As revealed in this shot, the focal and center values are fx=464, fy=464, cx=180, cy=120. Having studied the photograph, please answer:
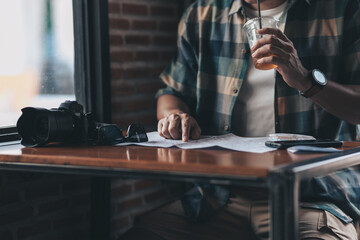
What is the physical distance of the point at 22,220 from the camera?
176cm

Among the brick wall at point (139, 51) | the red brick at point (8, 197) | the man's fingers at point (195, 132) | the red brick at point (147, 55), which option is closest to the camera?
the man's fingers at point (195, 132)

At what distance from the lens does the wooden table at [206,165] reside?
34.3 inches

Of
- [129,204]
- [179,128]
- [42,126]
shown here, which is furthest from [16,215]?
[179,128]

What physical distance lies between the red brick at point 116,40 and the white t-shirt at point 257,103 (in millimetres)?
675

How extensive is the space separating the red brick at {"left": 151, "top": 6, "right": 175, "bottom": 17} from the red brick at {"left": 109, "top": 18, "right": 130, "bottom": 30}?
0.21 metres

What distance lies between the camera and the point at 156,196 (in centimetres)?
245

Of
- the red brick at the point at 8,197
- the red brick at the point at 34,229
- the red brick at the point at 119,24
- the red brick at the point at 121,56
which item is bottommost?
the red brick at the point at 34,229

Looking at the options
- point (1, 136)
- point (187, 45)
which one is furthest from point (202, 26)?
point (1, 136)

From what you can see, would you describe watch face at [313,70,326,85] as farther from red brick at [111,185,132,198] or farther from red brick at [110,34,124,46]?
red brick at [111,185,132,198]

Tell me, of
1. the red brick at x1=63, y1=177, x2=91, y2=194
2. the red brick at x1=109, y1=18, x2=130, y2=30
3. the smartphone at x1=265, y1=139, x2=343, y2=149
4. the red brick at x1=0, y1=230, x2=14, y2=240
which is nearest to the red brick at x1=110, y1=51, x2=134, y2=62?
the red brick at x1=109, y1=18, x2=130, y2=30

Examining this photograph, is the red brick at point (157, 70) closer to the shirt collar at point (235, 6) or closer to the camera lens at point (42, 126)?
the shirt collar at point (235, 6)

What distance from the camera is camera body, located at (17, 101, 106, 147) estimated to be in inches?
50.8

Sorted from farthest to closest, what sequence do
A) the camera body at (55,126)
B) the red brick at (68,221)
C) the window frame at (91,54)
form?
1. the window frame at (91,54)
2. the red brick at (68,221)
3. the camera body at (55,126)

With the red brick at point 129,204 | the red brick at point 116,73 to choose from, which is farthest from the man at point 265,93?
the red brick at point 129,204
